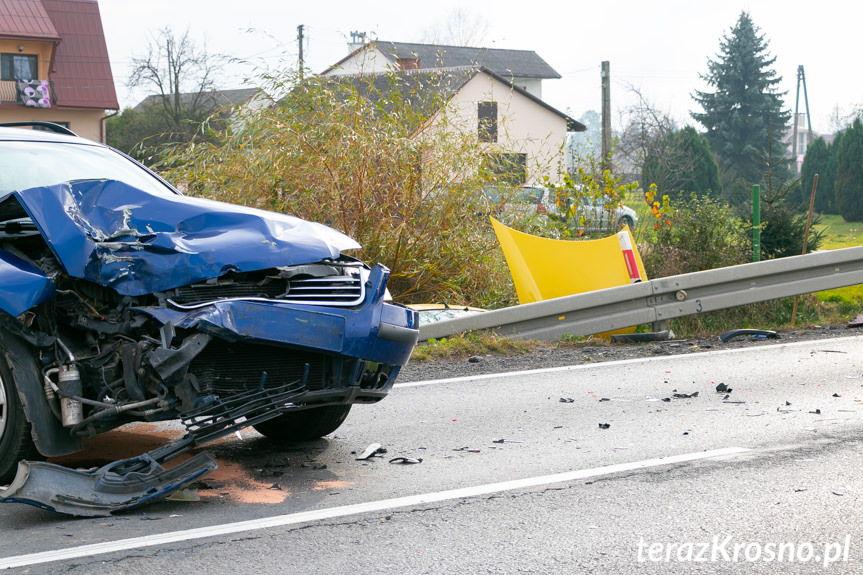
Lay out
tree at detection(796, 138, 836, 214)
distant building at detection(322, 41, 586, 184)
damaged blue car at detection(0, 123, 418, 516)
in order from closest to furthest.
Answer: damaged blue car at detection(0, 123, 418, 516) < distant building at detection(322, 41, 586, 184) < tree at detection(796, 138, 836, 214)

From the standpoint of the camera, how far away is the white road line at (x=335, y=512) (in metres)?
3.66

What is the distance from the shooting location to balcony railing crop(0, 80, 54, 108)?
37.1 meters

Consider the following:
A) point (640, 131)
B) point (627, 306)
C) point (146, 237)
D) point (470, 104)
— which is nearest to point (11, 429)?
point (146, 237)

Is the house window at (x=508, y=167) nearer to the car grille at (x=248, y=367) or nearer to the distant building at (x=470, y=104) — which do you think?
the distant building at (x=470, y=104)

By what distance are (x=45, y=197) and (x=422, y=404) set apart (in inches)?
130

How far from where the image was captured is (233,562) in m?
3.60

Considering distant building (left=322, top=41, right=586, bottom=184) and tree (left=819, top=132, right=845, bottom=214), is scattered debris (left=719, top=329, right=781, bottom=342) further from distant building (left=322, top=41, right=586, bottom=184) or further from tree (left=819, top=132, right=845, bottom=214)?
tree (left=819, top=132, right=845, bottom=214)

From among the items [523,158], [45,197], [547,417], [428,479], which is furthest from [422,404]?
[523,158]

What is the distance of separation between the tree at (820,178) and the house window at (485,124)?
93.8 feet

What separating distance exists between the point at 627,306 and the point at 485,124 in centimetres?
381

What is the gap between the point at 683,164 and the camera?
1531 inches

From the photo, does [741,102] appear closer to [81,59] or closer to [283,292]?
[81,59]

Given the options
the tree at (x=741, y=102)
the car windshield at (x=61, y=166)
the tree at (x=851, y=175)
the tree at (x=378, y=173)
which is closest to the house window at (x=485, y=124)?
the tree at (x=378, y=173)

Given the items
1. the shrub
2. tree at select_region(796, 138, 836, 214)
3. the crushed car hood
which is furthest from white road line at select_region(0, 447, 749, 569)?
tree at select_region(796, 138, 836, 214)
